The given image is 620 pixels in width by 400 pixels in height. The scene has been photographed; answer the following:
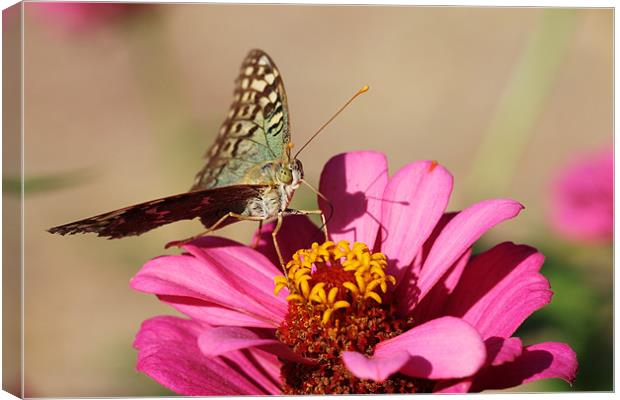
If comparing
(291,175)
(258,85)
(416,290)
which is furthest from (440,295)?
(258,85)

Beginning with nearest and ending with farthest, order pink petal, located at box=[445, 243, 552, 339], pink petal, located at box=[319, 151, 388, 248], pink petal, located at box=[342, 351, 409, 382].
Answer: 1. pink petal, located at box=[342, 351, 409, 382]
2. pink petal, located at box=[445, 243, 552, 339]
3. pink petal, located at box=[319, 151, 388, 248]

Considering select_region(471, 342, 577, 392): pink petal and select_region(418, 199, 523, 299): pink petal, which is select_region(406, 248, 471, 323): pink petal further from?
select_region(471, 342, 577, 392): pink petal

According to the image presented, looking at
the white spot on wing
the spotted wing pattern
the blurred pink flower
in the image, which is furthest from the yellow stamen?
the blurred pink flower

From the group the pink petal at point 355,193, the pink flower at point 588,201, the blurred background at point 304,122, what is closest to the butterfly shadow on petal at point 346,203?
the pink petal at point 355,193

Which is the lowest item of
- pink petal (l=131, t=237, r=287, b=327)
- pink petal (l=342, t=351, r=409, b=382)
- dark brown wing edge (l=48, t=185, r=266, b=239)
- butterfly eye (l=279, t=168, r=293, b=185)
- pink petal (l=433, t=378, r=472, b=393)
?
pink petal (l=433, t=378, r=472, b=393)

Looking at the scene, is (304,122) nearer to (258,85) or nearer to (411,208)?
(258,85)

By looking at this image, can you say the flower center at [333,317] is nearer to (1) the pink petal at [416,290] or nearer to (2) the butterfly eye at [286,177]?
(1) the pink petal at [416,290]
